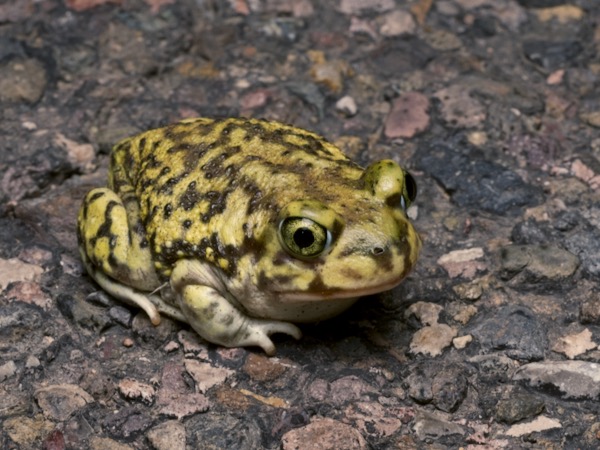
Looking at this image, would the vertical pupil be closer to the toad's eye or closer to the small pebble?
the toad's eye

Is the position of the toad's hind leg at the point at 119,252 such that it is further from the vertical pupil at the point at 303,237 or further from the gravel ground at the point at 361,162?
the vertical pupil at the point at 303,237

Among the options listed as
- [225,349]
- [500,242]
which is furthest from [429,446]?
[500,242]

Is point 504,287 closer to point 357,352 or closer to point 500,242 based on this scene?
Answer: point 500,242

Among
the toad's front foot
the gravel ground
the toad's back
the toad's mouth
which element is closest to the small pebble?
the gravel ground

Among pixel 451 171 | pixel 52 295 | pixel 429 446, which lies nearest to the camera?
pixel 429 446

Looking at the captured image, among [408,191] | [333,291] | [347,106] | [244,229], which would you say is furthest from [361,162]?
[333,291]

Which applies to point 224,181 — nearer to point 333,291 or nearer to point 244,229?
point 244,229

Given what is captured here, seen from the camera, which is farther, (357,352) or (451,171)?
(451,171)
